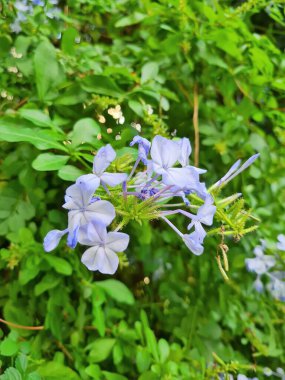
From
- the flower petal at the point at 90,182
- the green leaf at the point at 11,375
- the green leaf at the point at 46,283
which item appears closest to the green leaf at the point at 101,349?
the green leaf at the point at 46,283

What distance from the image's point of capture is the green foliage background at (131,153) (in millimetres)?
866

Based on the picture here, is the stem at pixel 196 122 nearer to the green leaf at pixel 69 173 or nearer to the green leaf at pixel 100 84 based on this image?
the green leaf at pixel 100 84

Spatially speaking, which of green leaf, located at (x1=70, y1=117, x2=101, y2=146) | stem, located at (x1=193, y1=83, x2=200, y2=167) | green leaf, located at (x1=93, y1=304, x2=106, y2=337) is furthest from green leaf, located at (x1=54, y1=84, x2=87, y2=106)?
green leaf, located at (x1=93, y1=304, x2=106, y2=337)

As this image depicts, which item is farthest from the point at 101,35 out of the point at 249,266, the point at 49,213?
the point at 249,266

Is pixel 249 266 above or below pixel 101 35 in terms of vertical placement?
below

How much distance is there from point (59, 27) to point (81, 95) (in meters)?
0.25

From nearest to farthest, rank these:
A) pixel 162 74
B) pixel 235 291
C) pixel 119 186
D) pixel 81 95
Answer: pixel 119 186 < pixel 81 95 < pixel 162 74 < pixel 235 291

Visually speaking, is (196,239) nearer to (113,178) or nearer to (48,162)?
(113,178)

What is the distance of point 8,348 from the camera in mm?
710

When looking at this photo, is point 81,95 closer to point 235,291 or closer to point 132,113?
point 132,113

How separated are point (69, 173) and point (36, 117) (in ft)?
0.45

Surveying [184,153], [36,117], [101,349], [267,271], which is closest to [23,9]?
[36,117]

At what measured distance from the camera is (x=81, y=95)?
2.94ft

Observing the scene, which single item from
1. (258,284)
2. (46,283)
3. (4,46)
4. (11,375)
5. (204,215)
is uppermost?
(204,215)
